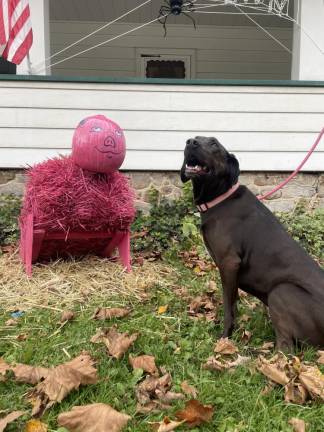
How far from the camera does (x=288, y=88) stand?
20.0 ft

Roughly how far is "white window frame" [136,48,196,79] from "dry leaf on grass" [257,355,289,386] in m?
8.90

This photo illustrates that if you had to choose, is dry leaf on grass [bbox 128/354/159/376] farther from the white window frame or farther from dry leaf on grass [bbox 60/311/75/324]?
the white window frame

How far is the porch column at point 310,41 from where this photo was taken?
240 inches

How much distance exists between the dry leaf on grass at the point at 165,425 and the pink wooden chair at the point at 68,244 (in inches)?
87.5

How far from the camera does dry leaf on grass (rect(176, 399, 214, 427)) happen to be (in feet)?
6.30

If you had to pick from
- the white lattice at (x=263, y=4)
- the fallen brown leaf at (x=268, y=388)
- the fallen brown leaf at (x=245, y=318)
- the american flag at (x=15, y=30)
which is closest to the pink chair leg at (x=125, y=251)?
the fallen brown leaf at (x=245, y=318)

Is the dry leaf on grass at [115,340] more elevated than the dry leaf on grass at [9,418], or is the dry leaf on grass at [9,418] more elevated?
the dry leaf on grass at [9,418]

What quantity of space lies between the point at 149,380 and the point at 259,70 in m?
9.49

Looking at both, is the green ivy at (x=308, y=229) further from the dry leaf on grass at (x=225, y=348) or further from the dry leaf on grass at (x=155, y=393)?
the dry leaf on grass at (x=155, y=393)

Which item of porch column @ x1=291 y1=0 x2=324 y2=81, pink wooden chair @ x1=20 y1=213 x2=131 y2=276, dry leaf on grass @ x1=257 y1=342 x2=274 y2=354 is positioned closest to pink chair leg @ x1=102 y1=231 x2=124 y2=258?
pink wooden chair @ x1=20 y1=213 x2=131 y2=276

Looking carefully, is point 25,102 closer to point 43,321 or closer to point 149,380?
point 43,321

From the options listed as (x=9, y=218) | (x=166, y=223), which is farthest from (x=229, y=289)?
(x=9, y=218)

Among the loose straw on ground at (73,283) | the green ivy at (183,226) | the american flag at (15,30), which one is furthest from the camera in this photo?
the american flag at (15,30)

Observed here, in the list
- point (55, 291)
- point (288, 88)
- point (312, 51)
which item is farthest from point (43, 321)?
point (312, 51)
